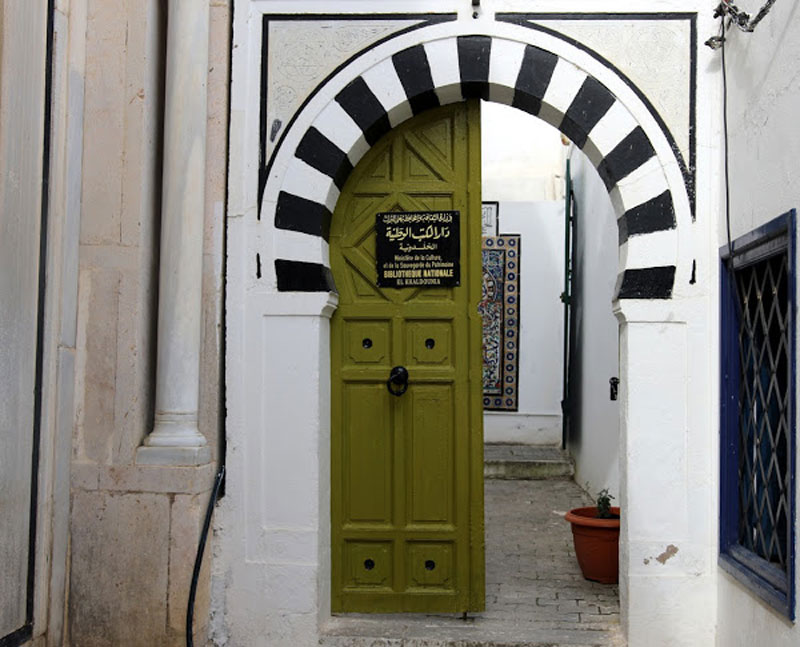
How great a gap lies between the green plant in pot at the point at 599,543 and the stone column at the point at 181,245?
200 cm

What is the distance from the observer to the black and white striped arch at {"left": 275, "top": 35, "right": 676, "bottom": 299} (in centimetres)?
410

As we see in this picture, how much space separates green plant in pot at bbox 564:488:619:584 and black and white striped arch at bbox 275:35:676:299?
1400 mm

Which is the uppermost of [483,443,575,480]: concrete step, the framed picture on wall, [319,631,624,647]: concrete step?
the framed picture on wall

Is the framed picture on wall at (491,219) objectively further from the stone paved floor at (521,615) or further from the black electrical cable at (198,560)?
the black electrical cable at (198,560)

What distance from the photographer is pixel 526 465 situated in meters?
8.71

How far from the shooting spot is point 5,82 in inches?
138

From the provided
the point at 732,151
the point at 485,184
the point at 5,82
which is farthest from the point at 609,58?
the point at 485,184

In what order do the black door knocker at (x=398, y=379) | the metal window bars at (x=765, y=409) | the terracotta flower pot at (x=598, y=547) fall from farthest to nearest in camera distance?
the terracotta flower pot at (x=598, y=547) < the black door knocker at (x=398, y=379) < the metal window bars at (x=765, y=409)

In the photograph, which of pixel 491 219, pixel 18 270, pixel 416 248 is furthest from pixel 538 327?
pixel 18 270

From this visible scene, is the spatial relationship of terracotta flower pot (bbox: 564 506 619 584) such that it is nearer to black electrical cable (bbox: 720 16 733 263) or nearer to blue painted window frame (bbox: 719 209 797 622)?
blue painted window frame (bbox: 719 209 797 622)

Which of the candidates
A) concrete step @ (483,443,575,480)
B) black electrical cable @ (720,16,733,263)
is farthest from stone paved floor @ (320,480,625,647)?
concrete step @ (483,443,575,480)

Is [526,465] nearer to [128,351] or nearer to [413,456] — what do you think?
[413,456]

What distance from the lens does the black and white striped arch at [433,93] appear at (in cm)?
410

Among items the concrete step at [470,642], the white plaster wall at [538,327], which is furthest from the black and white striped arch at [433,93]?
the white plaster wall at [538,327]
